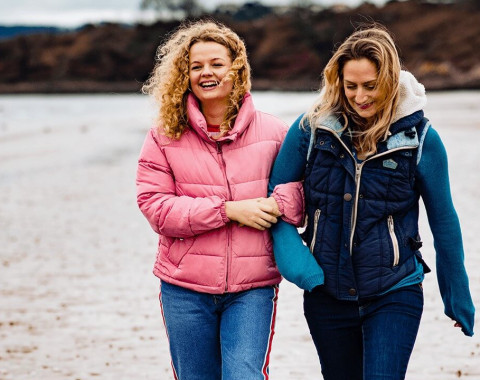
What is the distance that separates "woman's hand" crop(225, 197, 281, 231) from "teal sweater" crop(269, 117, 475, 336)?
88 millimetres

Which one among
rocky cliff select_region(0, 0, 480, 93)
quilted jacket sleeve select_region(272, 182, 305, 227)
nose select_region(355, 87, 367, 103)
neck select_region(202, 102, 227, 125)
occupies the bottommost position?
quilted jacket sleeve select_region(272, 182, 305, 227)

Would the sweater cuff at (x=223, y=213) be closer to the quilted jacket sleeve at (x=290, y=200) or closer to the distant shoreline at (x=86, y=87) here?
the quilted jacket sleeve at (x=290, y=200)

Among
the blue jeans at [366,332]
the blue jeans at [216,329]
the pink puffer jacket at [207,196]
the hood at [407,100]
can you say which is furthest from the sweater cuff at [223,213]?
the hood at [407,100]

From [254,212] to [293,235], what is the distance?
187 mm

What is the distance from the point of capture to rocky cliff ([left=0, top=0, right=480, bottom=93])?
91250 mm

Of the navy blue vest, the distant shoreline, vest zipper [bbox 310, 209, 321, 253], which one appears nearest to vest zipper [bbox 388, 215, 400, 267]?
the navy blue vest

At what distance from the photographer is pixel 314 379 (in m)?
4.93

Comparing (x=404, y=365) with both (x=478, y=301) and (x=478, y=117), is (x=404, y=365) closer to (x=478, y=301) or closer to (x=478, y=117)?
(x=478, y=301)

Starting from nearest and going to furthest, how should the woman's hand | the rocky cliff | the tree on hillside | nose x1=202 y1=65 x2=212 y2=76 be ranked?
the woman's hand, nose x1=202 y1=65 x2=212 y2=76, the rocky cliff, the tree on hillside

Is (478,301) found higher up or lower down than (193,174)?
lower down

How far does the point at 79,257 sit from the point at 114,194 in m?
5.04

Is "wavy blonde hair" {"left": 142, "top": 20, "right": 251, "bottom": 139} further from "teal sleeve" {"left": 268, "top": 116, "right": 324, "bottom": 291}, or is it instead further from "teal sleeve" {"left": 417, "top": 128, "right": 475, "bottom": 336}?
"teal sleeve" {"left": 417, "top": 128, "right": 475, "bottom": 336}

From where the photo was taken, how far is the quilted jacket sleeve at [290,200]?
3.12 metres

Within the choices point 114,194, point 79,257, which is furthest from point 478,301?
point 114,194
